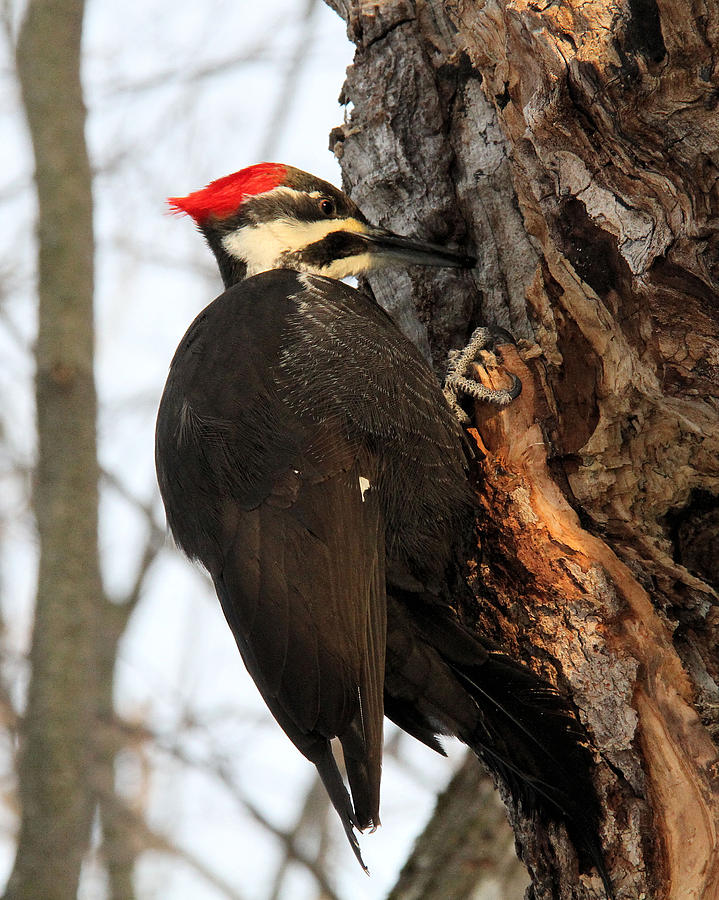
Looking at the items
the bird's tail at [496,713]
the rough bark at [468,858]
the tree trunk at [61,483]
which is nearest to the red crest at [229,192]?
the tree trunk at [61,483]

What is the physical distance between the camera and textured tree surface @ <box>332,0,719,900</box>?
1778mm

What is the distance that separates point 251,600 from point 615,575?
76 cm

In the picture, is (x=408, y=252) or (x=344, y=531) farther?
(x=408, y=252)

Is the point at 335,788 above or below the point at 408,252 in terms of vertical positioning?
below

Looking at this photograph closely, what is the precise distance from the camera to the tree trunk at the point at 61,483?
2816 millimetres

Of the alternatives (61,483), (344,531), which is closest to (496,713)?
(344,531)

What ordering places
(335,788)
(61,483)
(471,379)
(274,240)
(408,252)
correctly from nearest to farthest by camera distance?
(335,788), (471,379), (408,252), (274,240), (61,483)

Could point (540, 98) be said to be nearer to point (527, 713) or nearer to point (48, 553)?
point (527, 713)

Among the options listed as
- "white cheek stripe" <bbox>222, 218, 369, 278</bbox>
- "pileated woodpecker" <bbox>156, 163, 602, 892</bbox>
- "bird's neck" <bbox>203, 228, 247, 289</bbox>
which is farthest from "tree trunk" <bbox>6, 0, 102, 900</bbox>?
"pileated woodpecker" <bbox>156, 163, 602, 892</bbox>

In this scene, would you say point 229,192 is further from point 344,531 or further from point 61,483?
point 344,531

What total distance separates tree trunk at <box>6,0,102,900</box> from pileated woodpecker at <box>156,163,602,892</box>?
743mm

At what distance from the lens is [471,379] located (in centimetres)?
236

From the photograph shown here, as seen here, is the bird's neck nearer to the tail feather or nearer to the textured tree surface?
the textured tree surface

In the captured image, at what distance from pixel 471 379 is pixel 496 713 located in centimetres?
76
